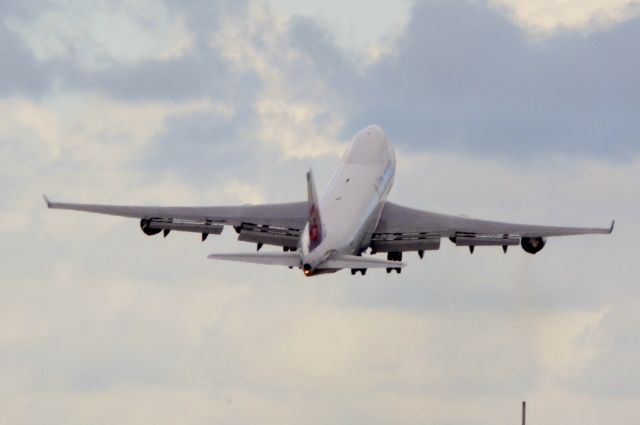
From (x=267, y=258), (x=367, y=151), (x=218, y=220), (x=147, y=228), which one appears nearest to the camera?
(x=267, y=258)

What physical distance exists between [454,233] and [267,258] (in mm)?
27281

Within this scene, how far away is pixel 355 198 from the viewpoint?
490ft

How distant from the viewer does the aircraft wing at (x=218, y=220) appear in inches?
5989

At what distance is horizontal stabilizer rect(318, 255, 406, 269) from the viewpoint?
423 ft

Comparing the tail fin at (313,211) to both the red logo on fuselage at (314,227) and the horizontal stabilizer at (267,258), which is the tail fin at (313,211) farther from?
the horizontal stabilizer at (267,258)

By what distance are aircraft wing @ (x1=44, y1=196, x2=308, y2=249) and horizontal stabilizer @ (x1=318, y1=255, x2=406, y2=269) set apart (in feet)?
60.2

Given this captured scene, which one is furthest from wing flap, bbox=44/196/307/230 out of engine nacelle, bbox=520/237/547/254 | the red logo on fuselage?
the red logo on fuselage

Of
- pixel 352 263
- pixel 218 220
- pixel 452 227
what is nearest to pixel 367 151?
pixel 452 227

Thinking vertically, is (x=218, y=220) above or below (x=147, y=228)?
above

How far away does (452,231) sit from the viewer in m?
154

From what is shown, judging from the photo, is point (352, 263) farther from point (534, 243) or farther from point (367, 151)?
point (367, 151)

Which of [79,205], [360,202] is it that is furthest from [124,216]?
[360,202]

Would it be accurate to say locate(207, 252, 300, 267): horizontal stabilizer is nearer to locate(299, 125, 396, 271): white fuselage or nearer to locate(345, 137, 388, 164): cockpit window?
locate(299, 125, 396, 271): white fuselage

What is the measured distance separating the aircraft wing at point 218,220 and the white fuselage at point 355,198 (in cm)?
387
